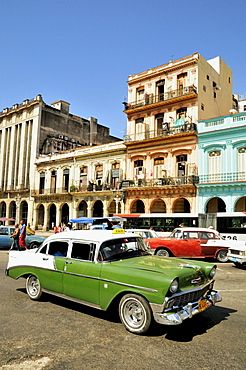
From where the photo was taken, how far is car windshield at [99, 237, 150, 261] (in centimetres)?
572

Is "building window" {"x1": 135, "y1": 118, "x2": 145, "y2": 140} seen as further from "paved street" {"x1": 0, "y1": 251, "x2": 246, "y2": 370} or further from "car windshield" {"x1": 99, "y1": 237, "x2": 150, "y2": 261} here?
"paved street" {"x1": 0, "y1": 251, "x2": 246, "y2": 370}

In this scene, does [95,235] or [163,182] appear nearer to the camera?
[95,235]

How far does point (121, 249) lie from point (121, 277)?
0.92 metres

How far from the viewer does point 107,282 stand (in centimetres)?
525

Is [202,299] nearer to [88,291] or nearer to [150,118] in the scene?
[88,291]

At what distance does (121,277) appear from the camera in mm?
5082

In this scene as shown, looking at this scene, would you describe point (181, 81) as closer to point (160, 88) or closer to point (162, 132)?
point (160, 88)

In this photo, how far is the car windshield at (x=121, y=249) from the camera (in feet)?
18.8

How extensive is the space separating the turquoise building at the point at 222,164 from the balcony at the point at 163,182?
0.82m

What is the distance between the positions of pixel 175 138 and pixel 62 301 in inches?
923

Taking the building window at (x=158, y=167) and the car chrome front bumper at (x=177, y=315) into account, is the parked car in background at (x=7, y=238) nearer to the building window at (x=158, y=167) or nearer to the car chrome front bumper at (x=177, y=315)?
the car chrome front bumper at (x=177, y=315)

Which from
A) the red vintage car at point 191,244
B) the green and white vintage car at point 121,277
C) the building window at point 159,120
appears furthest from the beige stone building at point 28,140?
the green and white vintage car at point 121,277

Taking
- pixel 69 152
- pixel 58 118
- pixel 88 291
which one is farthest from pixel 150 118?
pixel 88 291

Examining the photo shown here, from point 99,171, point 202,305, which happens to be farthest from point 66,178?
point 202,305
